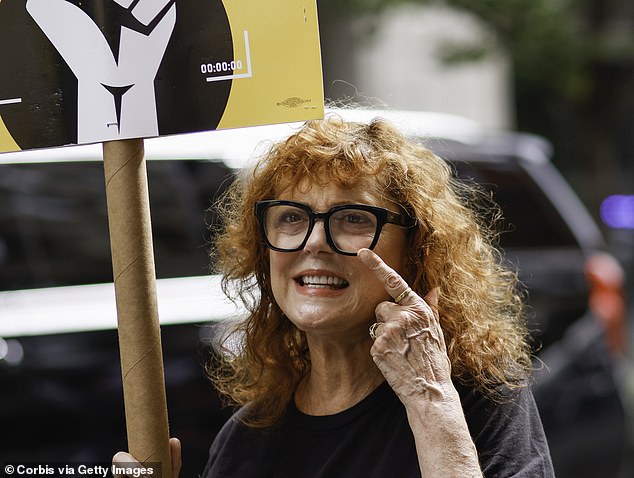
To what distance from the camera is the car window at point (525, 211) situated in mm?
5352

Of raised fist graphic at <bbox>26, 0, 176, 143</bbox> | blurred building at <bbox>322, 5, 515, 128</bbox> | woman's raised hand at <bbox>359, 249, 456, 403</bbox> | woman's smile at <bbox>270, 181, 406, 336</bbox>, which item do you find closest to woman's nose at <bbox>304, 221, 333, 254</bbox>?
woman's smile at <bbox>270, 181, 406, 336</bbox>

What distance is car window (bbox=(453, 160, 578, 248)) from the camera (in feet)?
17.6

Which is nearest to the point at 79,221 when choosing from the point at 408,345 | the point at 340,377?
the point at 340,377

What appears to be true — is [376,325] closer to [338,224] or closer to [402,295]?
[402,295]

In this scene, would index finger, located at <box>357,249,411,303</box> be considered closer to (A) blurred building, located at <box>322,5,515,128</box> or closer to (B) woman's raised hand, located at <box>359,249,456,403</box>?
(B) woman's raised hand, located at <box>359,249,456,403</box>

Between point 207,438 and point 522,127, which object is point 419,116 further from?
point 522,127

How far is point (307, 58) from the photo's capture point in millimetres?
1972

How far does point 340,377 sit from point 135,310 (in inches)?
19.5

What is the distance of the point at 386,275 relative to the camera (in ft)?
6.45

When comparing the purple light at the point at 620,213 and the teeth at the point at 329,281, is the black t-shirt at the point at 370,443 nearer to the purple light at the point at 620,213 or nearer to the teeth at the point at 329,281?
the teeth at the point at 329,281

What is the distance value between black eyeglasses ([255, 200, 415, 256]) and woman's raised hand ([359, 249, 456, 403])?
107mm

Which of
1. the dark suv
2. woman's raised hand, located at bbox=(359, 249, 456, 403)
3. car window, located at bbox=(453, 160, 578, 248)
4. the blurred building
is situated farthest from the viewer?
the blurred building

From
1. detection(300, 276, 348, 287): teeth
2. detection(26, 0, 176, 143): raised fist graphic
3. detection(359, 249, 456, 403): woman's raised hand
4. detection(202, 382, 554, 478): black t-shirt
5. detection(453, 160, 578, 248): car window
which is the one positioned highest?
detection(26, 0, 176, 143): raised fist graphic

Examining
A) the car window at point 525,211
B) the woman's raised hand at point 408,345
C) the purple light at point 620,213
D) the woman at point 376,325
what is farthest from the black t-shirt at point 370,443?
the purple light at point 620,213
